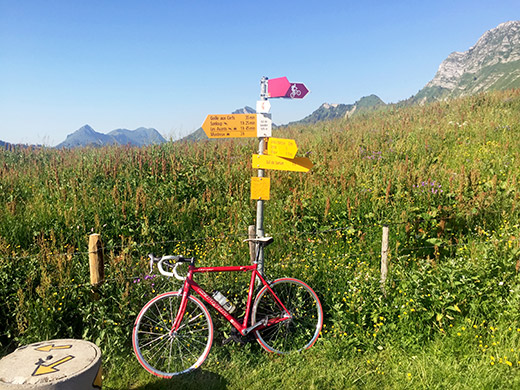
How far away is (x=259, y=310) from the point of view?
13.7ft

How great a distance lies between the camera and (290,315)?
3893 mm

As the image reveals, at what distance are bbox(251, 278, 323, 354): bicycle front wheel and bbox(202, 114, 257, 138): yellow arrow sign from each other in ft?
5.65

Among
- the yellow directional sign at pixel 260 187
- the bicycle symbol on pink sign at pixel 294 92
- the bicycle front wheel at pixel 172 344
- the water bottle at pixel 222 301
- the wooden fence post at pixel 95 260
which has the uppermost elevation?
the bicycle symbol on pink sign at pixel 294 92

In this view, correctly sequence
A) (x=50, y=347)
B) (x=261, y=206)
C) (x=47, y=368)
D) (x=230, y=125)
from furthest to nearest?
(x=261, y=206) → (x=230, y=125) → (x=50, y=347) → (x=47, y=368)

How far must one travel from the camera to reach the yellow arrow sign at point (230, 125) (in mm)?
3812

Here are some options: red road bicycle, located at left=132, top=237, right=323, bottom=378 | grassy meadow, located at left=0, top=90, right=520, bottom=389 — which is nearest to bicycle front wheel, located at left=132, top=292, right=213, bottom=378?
red road bicycle, located at left=132, top=237, right=323, bottom=378

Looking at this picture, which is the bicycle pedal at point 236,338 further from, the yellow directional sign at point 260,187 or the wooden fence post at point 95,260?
the wooden fence post at point 95,260

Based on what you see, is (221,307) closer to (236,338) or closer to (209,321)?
(209,321)

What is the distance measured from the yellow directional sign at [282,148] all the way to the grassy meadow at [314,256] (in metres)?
1.63

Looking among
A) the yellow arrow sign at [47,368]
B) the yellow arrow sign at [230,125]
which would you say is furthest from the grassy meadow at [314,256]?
the yellow arrow sign at [230,125]

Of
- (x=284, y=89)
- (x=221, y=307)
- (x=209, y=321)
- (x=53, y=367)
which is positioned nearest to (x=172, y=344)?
(x=209, y=321)

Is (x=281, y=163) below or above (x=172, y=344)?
above

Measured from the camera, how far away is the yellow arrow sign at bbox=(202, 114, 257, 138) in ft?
12.5

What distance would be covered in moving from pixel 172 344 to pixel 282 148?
2.47 metres
